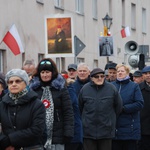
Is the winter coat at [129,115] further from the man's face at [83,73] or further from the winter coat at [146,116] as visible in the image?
the winter coat at [146,116]

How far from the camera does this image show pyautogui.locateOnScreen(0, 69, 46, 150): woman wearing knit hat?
843cm

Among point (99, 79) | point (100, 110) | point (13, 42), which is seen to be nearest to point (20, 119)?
point (100, 110)

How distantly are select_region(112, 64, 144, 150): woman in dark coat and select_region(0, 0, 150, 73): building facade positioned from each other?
2.99 m

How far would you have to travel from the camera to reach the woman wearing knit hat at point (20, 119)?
8.43 metres

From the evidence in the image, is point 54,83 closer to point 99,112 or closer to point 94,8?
point 99,112

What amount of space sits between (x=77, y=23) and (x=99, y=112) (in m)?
20.5

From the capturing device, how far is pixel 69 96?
10.1 meters

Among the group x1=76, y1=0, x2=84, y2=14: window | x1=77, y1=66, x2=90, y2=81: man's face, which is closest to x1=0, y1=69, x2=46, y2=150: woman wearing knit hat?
x1=77, y1=66, x2=90, y2=81: man's face

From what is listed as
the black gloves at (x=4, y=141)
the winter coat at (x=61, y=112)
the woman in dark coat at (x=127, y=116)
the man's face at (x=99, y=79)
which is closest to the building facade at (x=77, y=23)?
the woman in dark coat at (x=127, y=116)

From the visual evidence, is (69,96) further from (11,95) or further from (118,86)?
(118,86)

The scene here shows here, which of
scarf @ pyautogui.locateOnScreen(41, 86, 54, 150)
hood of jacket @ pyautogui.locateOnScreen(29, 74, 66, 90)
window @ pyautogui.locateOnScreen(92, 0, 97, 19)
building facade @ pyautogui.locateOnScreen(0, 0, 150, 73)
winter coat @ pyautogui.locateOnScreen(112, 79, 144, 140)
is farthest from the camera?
window @ pyautogui.locateOnScreen(92, 0, 97, 19)

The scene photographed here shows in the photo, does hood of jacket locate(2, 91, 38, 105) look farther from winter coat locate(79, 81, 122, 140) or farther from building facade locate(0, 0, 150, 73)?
building facade locate(0, 0, 150, 73)

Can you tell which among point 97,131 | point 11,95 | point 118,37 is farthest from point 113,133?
point 118,37

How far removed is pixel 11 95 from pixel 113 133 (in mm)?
3684
